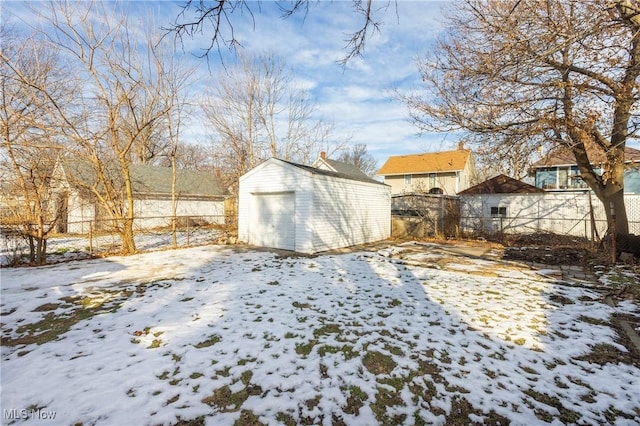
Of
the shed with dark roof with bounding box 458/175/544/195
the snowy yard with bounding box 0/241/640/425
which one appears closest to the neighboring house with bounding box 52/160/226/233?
the snowy yard with bounding box 0/241/640/425

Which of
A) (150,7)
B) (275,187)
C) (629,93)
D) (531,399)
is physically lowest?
(531,399)

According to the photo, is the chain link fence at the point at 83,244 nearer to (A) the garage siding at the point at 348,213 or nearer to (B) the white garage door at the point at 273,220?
(B) the white garage door at the point at 273,220

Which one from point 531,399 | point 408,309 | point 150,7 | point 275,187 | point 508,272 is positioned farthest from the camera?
point 275,187

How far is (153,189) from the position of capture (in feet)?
59.7

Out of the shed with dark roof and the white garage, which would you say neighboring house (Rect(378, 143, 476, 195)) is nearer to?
the shed with dark roof

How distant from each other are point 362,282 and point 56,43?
10464mm

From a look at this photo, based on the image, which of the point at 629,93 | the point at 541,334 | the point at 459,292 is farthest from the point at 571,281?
the point at 629,93

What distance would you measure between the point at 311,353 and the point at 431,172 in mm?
25549

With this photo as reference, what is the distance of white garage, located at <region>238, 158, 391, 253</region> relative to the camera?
9.68m

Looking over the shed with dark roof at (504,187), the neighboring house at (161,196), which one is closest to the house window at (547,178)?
the shed with dark roof at (504,187)

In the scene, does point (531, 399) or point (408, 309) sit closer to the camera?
point (531, 399)

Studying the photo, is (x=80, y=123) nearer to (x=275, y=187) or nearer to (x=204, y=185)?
(x=275, y=187)

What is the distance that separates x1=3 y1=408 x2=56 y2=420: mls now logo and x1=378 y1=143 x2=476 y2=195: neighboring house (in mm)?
25186

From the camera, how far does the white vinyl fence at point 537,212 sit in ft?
44.8
